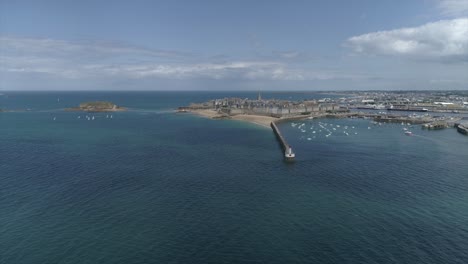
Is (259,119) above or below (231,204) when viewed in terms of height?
above

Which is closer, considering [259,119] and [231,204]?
[231,204]

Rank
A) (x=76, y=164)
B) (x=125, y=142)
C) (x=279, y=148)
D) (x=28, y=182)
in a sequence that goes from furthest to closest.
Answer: (x=125, y=142), (x=279, y=148), (x=76, y=164), (x=28, y=182)

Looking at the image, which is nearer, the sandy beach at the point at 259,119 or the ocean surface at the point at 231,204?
the ocean surface at the point at 231,204

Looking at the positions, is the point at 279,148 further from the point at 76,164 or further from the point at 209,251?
the point at 209,251

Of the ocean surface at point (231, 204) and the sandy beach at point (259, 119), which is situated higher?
the sandy beach at point (259, 119)

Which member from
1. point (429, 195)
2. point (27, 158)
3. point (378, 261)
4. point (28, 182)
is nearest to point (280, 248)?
point (378, 261)

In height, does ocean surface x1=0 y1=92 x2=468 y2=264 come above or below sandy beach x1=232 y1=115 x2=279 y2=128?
below

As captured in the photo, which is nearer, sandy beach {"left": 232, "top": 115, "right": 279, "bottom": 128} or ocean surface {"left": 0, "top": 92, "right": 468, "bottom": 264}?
ocean surface {"left": 0, "top": 92, "right": 468, "bottom": 264}

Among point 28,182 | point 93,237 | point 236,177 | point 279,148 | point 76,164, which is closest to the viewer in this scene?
point 93,237
